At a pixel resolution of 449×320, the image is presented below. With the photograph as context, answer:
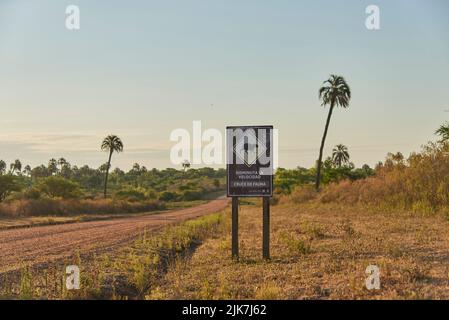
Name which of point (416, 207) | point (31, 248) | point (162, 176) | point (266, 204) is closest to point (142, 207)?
point (416, 207)

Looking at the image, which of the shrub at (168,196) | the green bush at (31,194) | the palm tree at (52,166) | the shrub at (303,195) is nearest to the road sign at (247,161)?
the shrub at (303,195)

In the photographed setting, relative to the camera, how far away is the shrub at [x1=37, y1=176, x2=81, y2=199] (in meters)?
60.0

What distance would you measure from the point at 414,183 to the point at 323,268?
18.7 metres

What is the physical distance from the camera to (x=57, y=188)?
199 ft

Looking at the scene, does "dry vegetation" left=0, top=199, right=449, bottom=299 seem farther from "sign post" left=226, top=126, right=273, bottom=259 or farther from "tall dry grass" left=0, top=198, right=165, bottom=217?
"tall dry grass" left=0, top=198, right=165, bottom=217

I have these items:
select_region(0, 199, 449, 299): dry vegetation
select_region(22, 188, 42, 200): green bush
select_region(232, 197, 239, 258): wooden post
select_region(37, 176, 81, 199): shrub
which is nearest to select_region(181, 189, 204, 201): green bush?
select_region(37, 176, 81, 199): shrub

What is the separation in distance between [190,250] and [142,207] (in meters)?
40.8

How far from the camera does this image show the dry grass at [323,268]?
30.8ft

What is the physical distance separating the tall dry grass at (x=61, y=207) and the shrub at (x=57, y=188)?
8.43 meters

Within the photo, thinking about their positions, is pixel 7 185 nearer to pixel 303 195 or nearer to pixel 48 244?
pixel 303 195

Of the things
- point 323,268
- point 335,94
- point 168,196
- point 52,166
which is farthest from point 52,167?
point 323,268

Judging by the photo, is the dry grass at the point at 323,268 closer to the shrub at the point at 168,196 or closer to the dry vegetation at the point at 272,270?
the dry vegetation at the point at 272,270
